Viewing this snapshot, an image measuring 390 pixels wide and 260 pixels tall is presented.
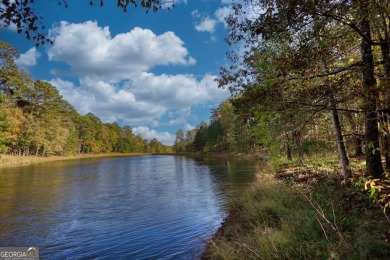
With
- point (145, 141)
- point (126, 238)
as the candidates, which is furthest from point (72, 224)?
point (145, 141)

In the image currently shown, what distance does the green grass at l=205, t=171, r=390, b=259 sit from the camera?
5.09m

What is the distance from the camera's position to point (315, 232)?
20.7 feet

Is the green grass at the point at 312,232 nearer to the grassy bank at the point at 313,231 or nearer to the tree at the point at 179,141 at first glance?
the grassy bank at the point at 313,231

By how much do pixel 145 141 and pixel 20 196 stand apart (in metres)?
163

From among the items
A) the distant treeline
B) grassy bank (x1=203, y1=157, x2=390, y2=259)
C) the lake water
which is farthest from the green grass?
the distant treeline

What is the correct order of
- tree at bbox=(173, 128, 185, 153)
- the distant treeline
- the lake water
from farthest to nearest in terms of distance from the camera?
tree at bbox=(173, 128, 185, 153), the distant treeline, the lake water

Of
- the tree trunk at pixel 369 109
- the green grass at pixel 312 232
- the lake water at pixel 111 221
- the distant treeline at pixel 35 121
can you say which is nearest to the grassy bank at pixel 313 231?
the green grass at pixel 312 232

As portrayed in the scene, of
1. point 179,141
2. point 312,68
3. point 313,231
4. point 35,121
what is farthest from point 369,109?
point 179,141

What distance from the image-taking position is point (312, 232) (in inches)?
253

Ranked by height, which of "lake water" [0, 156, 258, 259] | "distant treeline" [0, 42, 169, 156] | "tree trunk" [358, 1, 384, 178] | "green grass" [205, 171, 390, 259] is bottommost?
"lake water" [0, 156, 258, 259]

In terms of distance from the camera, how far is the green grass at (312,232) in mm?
5094

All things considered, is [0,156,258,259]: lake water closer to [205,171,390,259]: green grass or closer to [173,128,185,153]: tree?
[205,171,390,259]: green grass

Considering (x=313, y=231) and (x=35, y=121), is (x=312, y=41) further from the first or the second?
(x=35, y=121)

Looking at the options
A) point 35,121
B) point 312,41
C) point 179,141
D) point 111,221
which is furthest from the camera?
point 179,141
